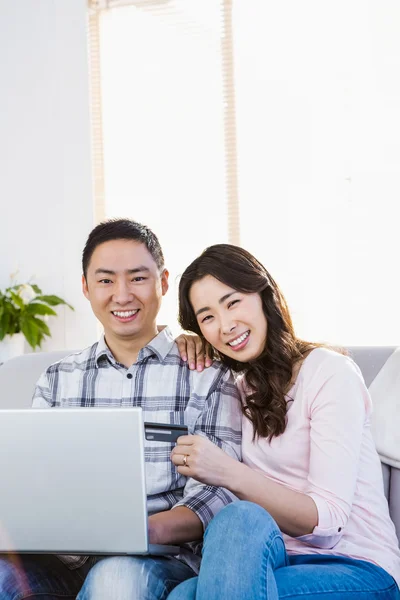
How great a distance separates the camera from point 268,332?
1610mm

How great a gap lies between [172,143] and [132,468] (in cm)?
324

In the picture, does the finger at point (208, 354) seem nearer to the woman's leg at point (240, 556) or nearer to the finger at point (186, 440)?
the finger at point (186, 440)

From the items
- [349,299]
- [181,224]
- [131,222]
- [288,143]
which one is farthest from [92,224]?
[131,222]

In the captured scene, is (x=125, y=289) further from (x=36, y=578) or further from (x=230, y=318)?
(x=36, y=578)

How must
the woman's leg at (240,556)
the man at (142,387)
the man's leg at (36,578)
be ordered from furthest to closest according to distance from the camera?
the man at (142,387) → the man's leg at (36,578) → the woman's leg at (240,556)

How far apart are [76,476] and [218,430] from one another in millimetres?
524

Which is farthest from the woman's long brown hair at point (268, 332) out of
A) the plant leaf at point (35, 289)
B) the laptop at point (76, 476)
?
the plant leaf at point (35, 289)

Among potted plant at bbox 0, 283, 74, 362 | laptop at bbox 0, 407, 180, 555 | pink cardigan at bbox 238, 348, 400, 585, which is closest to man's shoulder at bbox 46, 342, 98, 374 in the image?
pink cardigan at bbox 238, 348, 400, 585

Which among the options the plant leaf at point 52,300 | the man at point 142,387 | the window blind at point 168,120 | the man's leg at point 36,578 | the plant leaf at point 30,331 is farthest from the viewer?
the window blind at point 168,120

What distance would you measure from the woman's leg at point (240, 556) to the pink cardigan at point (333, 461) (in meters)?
0.18

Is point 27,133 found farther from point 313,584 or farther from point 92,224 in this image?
point 313,584

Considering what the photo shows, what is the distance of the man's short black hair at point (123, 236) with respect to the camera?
1742 millimetres

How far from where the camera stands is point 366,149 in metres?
3.88

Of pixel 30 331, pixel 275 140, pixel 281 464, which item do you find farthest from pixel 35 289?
pixel 281 464
